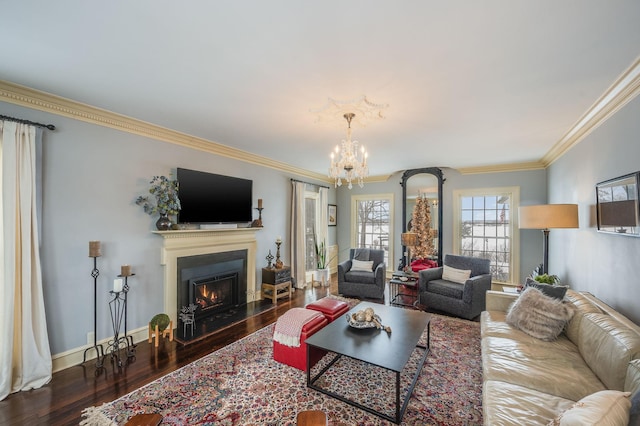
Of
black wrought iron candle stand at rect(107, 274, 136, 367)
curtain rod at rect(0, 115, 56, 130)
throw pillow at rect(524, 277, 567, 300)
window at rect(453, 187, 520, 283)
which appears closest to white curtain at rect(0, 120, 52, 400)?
curtain rod at rect(0, 115, 56, 130)

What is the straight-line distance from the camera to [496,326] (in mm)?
2592

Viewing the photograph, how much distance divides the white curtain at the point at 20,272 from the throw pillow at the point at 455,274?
506 cm

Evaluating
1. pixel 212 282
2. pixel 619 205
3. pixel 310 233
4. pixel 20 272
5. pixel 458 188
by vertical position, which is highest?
pixel 458 188

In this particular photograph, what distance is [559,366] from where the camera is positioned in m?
1.88

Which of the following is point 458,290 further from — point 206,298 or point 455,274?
point 206,298

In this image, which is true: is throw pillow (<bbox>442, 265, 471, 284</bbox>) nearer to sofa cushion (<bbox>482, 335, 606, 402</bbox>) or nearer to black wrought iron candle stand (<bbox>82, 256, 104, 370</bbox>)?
sofa cushion (<bbox>482, 335, 606, 402</bbox>)

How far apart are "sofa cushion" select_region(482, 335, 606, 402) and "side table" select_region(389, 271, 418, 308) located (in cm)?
204

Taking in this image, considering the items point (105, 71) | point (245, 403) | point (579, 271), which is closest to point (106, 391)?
point (245, 403)

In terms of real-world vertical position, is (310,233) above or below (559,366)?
above

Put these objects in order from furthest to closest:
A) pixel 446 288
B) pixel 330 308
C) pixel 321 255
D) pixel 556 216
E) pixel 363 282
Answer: pixel 321 255, pixel 363 282, pixel 446 288, pixel 330 308, pixel 556 216

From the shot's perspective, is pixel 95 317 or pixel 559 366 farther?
pixel 95 317

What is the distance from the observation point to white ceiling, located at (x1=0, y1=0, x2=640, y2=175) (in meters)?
1.41

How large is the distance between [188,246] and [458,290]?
3.99 metres

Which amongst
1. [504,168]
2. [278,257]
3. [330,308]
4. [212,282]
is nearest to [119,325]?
[212,282]
